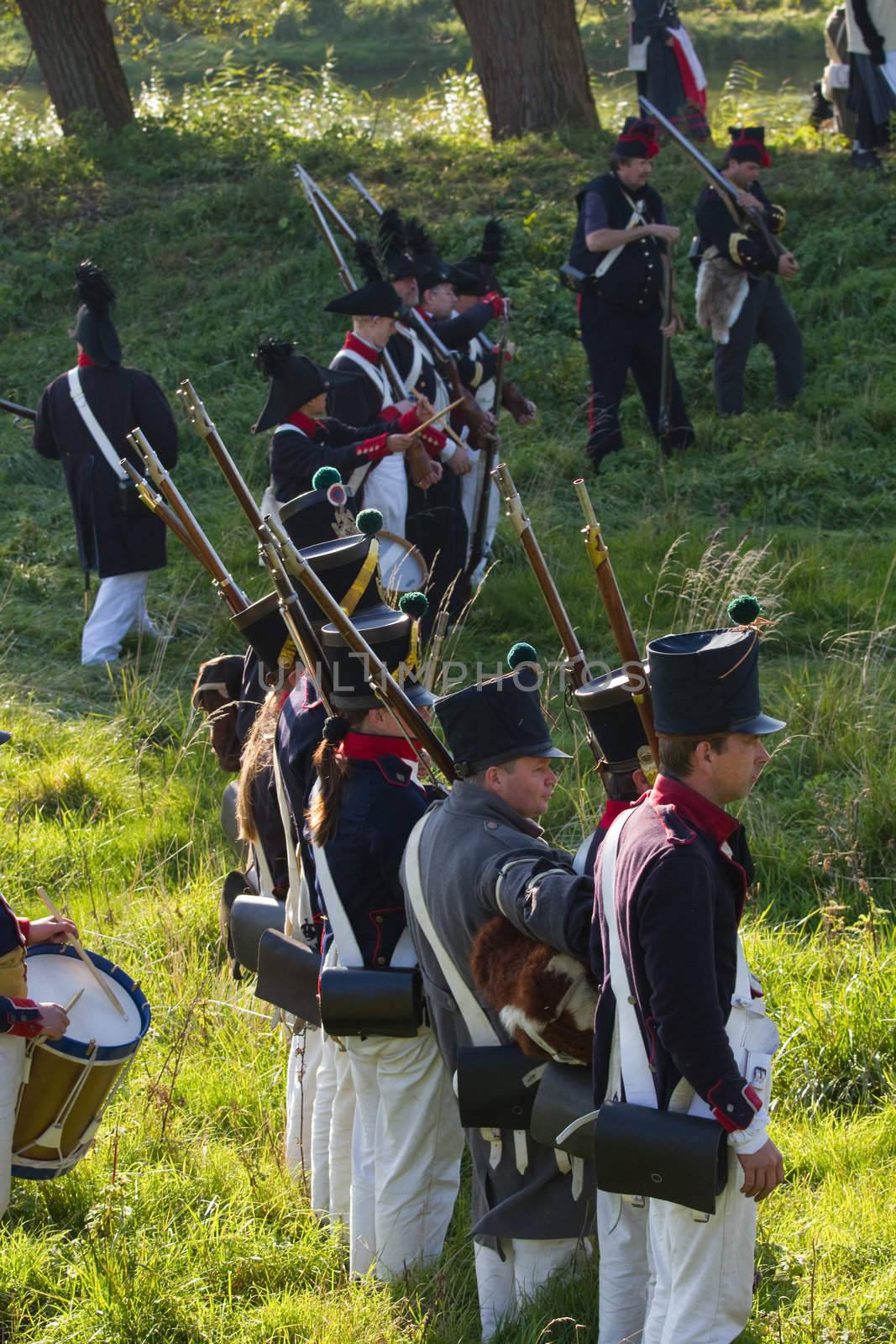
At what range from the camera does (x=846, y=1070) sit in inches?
192

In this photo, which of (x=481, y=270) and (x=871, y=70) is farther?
(x=871, y=70)

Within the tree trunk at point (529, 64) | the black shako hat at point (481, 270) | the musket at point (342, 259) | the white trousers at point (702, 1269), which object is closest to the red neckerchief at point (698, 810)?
the white trousers at point (702, 1269)

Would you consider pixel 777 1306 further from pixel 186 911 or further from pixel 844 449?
pixel 844 449

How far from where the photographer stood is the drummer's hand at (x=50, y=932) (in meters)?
4.25

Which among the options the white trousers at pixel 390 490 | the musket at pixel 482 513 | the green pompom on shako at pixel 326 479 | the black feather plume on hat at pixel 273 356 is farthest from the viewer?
the musket at pixel 482 513

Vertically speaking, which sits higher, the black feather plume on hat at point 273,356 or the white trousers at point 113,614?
the black feather plume on hat at point 273,356

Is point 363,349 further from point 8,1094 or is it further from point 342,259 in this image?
point 8,1094

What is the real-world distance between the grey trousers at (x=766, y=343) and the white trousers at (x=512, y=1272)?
8163 millimetres

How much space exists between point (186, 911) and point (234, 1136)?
1357mm

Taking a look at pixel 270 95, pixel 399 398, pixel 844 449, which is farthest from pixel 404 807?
pixel 270 95

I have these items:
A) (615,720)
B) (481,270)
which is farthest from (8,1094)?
(481,270)

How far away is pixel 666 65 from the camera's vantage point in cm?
1530

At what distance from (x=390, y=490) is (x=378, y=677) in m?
3.90

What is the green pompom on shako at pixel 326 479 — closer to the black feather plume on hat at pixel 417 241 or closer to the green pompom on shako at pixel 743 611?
Answer: the green pompom on shako at pixel 743 611
